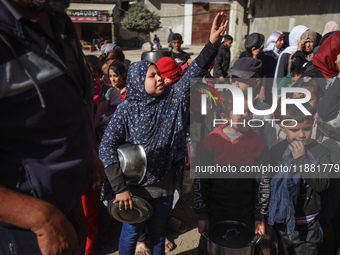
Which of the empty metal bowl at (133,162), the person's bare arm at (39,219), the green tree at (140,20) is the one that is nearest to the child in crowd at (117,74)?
the empty metal bowl at (133,162)

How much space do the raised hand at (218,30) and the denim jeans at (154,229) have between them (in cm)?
121

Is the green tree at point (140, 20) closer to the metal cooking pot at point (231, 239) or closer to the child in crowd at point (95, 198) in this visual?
the child in crowd at point (95, 198)

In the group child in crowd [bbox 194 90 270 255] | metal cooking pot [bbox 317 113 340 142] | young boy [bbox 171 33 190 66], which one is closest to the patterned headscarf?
metal cooking pot [bbox 317 113 340 142]

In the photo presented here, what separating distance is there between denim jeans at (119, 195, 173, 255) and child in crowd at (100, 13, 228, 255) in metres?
0.04

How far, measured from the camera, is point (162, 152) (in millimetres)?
2211

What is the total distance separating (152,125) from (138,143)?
17cm

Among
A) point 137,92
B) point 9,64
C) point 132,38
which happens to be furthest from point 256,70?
point 132,38

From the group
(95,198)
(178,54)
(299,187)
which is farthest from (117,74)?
(178,54)

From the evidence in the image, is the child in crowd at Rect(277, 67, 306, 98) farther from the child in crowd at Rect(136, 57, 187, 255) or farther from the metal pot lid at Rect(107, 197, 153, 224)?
the metal pot lid at Rect(107, 197, 153, 224)

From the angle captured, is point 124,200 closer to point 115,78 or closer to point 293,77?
point 115,78

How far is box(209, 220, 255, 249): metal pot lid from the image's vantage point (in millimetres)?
2129

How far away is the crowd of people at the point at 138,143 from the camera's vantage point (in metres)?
0.94

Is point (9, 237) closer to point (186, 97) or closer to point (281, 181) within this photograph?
point (186, 97)

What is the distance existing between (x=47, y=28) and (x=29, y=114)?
14.0 inches
